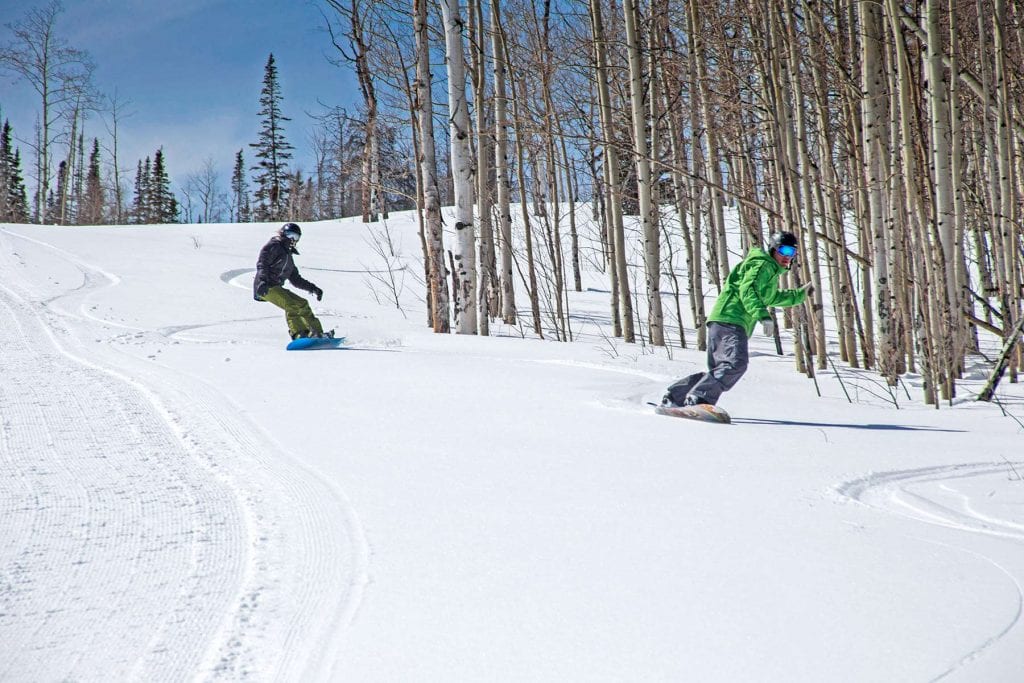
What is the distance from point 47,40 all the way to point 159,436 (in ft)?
124

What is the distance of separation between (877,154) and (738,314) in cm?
370

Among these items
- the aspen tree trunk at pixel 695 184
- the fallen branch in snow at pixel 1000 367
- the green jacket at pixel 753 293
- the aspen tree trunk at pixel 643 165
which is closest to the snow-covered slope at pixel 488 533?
the fallen branch in snow at pixel 1000 367

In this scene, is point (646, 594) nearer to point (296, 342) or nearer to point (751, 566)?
point (751, 566)

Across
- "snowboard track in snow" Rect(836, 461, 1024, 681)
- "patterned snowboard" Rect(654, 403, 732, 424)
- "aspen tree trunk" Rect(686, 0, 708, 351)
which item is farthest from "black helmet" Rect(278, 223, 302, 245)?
"snowboard track in snow" Rect(836, 461, 1024, 681)

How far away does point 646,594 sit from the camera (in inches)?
93.9

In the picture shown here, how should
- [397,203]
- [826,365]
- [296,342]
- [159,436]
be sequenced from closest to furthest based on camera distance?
[159,436] < [296,342] < [826,365] < [397,203]

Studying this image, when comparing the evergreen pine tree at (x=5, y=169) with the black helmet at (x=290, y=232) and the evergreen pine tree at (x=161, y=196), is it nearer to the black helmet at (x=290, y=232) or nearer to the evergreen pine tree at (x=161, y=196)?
the evergreen pine tree at (x=161, y=196)

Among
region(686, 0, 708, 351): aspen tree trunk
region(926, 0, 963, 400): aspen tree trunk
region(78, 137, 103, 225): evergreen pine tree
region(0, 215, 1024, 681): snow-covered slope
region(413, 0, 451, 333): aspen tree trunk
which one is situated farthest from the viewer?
region(78, 137, 103, 225): evergreen pine tree

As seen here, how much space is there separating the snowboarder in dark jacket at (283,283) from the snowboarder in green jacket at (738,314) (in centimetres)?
527

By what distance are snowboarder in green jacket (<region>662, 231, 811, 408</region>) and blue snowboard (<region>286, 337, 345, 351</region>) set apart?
4.78 meters

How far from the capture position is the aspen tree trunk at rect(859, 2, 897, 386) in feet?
24.8

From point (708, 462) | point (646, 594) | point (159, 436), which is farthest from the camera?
point (159, 436)

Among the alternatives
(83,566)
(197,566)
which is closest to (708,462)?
(197,566)

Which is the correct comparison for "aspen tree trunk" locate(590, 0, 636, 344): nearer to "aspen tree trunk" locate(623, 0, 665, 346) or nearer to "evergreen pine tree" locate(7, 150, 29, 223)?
"aspen tree trunk" locate(623, 0, 665, 346)
